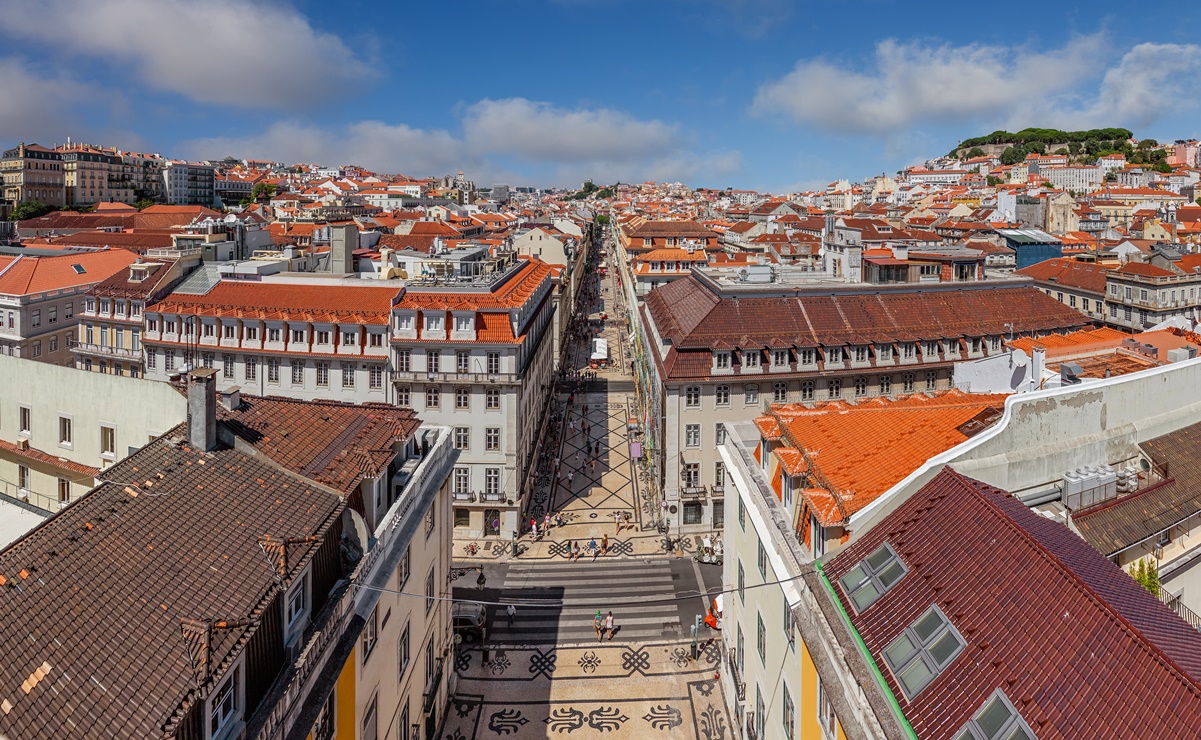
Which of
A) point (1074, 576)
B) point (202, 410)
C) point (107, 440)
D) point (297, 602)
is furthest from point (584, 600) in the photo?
point (1074, 576)

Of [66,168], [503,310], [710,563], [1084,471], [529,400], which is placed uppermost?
[66,168]

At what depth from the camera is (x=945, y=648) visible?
12.7m

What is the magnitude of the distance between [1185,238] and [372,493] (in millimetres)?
129085

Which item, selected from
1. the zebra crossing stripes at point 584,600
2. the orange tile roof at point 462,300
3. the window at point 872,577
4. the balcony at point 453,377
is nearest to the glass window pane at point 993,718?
the window at point 872,577

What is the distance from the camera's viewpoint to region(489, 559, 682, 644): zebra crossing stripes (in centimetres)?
3331

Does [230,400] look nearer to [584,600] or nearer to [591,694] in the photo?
[591,694]

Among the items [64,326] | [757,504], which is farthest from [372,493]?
[64,326]

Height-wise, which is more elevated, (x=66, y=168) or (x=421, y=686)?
(x=66, y=168)

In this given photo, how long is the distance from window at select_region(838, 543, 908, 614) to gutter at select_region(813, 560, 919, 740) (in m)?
0.25

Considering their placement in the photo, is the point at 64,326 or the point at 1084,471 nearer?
the point at 1084,471

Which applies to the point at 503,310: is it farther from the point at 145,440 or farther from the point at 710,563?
the point at 145,440

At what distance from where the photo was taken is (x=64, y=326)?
5812cm

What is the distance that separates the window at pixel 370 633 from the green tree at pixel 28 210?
146 m

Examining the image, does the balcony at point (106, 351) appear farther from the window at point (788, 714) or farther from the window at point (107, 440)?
the window at point (788, 714)
